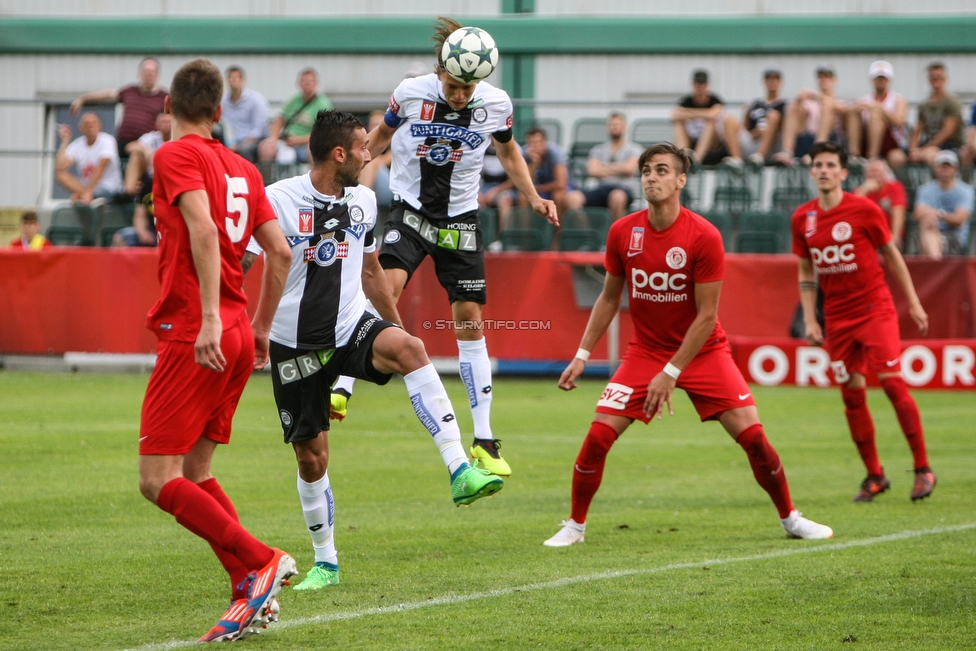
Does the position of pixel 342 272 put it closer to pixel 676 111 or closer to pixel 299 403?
pixel 299 403

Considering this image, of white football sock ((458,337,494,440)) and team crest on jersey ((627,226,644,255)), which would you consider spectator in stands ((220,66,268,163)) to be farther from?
team crest on jersey ((627,226,644,255))

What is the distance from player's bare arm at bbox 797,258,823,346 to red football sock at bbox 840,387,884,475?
0.47 metres

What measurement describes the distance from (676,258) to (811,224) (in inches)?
103

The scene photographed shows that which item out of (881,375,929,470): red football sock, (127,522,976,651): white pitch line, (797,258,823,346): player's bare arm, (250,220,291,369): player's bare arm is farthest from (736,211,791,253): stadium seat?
(250,220,291,369): player's bare arm

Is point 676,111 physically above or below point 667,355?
above

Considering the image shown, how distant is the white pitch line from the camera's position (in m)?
5.87

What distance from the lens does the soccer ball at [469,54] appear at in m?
7.81

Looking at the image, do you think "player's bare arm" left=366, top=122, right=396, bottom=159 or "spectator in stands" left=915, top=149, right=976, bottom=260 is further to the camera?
"spectator in stands" left=915, top=149, right=976, bottom=260

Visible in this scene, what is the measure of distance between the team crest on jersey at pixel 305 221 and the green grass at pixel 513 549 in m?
1.80

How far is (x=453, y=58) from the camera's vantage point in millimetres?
7844

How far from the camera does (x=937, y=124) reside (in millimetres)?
18984

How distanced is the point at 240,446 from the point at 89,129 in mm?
9466

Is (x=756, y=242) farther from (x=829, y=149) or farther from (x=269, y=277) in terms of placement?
(x=269, y=277)

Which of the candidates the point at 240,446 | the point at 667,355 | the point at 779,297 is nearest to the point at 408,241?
the point at 667,355
